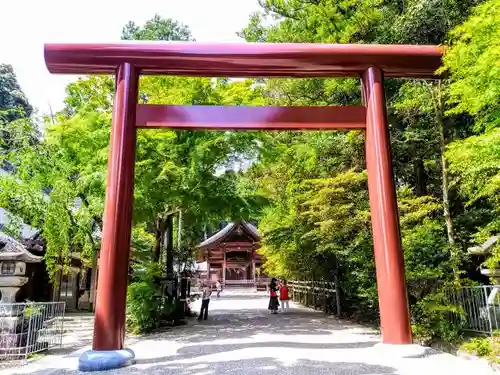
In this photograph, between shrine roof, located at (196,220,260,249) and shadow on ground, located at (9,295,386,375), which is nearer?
shadow on ground, located at (9,295,386,375)

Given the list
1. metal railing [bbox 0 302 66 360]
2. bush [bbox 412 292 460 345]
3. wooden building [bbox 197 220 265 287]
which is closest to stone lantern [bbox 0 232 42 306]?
metal railing [bbox 0 302 66 360]

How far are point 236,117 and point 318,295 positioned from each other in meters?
11.4

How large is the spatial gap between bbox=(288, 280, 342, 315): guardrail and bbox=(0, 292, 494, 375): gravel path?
4.03 metres

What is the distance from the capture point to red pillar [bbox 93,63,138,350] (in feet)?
19.7

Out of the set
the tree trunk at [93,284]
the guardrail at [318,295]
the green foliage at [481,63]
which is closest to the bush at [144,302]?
the tree trunk at [93,284]

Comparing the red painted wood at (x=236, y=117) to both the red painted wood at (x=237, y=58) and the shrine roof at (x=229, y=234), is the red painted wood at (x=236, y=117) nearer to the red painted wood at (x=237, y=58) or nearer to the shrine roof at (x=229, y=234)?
the red painted wood at (x=237, y=58)

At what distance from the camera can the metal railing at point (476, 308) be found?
7.31m

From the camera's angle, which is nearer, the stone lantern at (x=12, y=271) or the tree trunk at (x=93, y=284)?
the stone lantern at (x=12, y=271)

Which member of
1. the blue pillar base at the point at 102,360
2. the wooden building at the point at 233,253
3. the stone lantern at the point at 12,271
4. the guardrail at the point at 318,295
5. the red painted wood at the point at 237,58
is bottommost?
the blue pillar base at the point at 102,360

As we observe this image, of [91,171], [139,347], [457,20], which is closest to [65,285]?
[91,171]

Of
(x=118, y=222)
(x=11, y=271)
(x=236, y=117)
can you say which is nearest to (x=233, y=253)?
(x=11, y=271)

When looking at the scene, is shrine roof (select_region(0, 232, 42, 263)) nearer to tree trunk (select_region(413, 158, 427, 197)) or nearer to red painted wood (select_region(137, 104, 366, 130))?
red painted wood (select_region(137, 104, 366, 130))

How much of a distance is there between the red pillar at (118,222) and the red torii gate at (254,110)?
0.05ft

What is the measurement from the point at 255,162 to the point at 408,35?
575 centimetres
